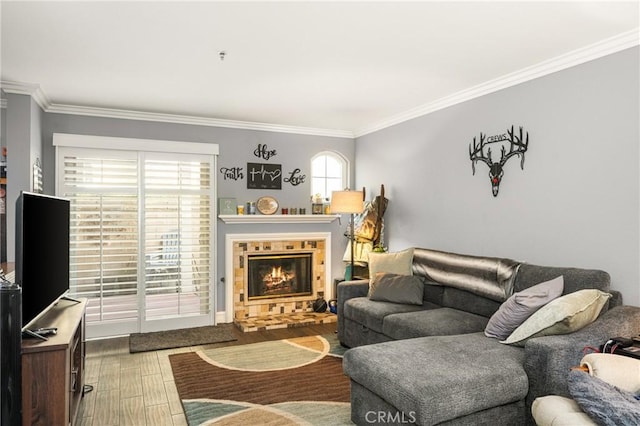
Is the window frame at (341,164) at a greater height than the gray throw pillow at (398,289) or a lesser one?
greater

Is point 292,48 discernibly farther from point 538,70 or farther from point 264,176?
point 264,176

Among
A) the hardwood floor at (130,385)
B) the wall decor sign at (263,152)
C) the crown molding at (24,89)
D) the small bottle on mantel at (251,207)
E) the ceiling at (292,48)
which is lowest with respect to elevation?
the hardwood floor at (130,385)

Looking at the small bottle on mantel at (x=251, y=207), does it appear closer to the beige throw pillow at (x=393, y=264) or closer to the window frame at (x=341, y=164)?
the window frame at (x=341, y=164)

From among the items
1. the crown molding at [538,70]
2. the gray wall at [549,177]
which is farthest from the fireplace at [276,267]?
the crown molding at [538,70]

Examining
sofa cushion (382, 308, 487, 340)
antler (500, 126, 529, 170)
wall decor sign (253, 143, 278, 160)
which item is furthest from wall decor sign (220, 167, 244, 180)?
antler (500, 126, 529, 170)

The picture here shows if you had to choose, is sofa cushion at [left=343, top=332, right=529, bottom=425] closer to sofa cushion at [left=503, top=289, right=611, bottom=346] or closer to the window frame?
sofa cushion at [left=503, top=289, right=611, bottom=346]

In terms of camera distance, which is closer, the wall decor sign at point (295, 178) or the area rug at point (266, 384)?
the area rug at point (266, 384)

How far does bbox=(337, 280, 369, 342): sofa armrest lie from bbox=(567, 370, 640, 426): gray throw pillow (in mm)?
2623

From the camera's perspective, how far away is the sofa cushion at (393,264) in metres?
4.50

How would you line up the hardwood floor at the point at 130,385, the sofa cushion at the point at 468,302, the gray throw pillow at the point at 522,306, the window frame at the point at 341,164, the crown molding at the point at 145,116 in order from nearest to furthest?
the gray throw pillow at the point at 522,306 < the hardwood floor at the point at 130,385 < the sofa cushion at the point at 468,302 < the crown molding at the point at 145,116 < the window frame at the point at 341,164

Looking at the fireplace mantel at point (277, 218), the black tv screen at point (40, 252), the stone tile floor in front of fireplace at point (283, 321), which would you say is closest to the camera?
the black tv screen at point (40, 252)

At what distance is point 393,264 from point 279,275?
179 centimetres

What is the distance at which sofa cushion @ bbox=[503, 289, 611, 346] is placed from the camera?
2.60 m

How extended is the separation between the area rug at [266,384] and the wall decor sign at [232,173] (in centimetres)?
206
